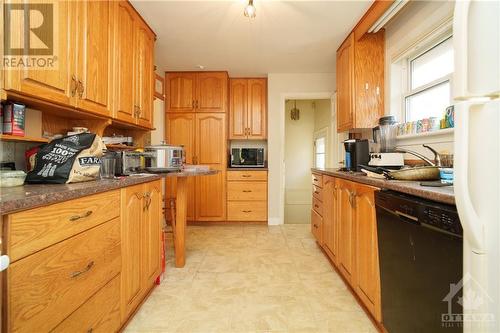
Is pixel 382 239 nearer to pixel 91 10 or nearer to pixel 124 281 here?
pixel 124 281

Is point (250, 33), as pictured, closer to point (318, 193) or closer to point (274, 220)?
point (318, 193)

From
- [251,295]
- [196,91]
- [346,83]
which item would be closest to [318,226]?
[251,295]

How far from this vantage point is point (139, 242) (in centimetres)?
158

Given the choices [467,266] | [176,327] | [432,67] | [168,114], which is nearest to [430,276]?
[467,266]

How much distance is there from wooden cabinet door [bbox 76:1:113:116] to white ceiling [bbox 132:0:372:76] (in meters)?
0.54

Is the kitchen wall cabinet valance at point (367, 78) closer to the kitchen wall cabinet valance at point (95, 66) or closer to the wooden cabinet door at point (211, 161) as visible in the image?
the wooden cabinet door at point (211, 161)

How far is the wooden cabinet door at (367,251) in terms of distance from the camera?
140 cm

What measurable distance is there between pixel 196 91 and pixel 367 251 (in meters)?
3.33

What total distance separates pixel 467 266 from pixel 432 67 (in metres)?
1.93

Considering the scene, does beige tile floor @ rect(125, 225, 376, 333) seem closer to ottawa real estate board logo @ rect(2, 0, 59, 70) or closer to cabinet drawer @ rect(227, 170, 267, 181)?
cabinet drawer @ rect(227, 170, 267, 181)

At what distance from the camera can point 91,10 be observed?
1.60 m

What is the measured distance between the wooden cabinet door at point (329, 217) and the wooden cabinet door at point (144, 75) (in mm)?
1876

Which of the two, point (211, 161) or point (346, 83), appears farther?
point (211, 161)

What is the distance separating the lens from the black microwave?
3.96 metres
